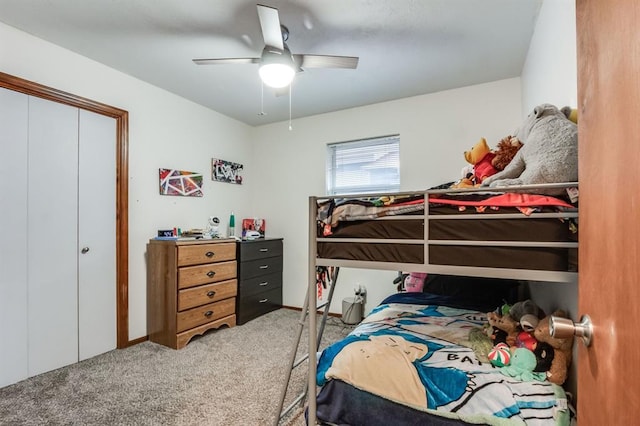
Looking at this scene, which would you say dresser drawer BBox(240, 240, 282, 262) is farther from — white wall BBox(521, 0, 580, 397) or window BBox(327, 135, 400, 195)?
white wall BBox(521, 0, 580, 397)

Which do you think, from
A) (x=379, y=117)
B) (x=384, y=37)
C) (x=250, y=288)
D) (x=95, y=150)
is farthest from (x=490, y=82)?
(x=95, y=150)

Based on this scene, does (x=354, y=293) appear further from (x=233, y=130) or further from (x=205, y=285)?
(x=233, y=130)

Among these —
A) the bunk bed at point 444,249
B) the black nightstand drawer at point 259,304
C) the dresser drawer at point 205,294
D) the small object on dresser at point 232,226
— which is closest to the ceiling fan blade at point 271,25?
the bunk bed at point 444,249

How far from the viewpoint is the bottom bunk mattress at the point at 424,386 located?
110 cm

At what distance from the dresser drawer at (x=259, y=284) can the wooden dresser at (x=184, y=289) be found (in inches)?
9.3

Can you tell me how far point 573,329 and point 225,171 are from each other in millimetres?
3787

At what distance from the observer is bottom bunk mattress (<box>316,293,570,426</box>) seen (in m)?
1.10

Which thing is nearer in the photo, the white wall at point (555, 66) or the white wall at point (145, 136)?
the white wall at point (555, 66)

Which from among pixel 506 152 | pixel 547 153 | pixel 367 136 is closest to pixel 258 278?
pixel 367 136

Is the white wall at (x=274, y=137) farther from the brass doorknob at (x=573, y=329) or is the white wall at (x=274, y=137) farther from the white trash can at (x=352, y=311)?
the brass doorknob at (x=573, y=329)

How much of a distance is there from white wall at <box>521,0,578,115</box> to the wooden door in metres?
0.79

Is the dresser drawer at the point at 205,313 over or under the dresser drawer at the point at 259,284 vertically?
under

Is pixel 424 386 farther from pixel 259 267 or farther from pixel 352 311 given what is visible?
pixel 259 267

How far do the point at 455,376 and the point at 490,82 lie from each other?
2899 mm
